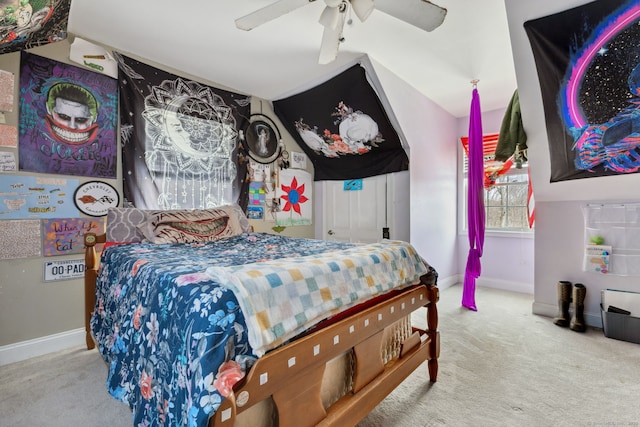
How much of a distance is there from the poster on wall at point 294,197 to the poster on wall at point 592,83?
2759mm

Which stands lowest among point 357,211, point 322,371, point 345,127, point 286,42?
point 322,371

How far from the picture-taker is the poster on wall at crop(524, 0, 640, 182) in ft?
5.94

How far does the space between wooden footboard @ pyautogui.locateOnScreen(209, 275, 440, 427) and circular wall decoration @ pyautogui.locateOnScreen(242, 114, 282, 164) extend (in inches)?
102

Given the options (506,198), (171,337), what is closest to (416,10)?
(171,337)

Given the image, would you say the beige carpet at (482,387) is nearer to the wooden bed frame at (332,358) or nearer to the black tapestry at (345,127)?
the wooden bed frame at (332,358)

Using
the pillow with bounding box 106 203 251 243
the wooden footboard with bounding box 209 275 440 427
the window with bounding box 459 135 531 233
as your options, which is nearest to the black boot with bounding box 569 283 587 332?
the window with bounding box 459 135 531 233

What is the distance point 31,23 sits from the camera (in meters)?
1.76

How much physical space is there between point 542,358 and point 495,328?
0.54m

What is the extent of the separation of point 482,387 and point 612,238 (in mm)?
2042

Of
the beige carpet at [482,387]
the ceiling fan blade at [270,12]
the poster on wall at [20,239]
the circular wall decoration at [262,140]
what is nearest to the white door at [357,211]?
the circular wall decoration at [262,140]

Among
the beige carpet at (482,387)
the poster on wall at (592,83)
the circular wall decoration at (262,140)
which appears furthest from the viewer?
the circular wall decoration at (262,140)

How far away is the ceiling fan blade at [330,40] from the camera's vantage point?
191 cm

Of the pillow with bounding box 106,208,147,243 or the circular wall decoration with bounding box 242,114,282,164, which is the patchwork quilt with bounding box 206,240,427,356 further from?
the circular wall decoration with bounding box 242,114,282,164

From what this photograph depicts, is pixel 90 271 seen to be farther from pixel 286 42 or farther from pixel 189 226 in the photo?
pixel 286 42
